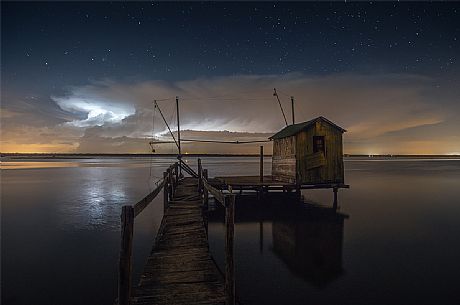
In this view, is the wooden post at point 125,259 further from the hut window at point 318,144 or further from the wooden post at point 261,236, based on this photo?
the hut window at point 318,144

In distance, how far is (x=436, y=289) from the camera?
9219 mm

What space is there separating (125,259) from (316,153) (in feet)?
58.7

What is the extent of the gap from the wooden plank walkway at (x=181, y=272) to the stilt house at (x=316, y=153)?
12.2m

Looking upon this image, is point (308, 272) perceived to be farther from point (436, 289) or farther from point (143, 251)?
point (143, 251)

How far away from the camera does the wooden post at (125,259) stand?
5.30m

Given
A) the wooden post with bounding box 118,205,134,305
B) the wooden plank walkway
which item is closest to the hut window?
the wooden plank walkway

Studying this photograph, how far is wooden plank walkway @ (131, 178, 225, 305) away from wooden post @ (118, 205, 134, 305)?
0.45 meters

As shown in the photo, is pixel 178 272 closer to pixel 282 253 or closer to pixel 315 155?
pixel 282 253

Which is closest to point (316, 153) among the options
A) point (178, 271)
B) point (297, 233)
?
point (297, 233)

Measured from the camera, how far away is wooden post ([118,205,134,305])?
5297mm

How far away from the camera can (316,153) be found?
20.9 meters

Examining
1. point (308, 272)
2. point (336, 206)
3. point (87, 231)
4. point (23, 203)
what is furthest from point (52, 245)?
point (336, 206)

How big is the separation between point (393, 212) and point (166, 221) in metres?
19.7

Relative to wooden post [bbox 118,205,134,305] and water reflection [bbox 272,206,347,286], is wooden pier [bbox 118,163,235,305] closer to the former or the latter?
wooden post [bbox 118,205,134,305]
